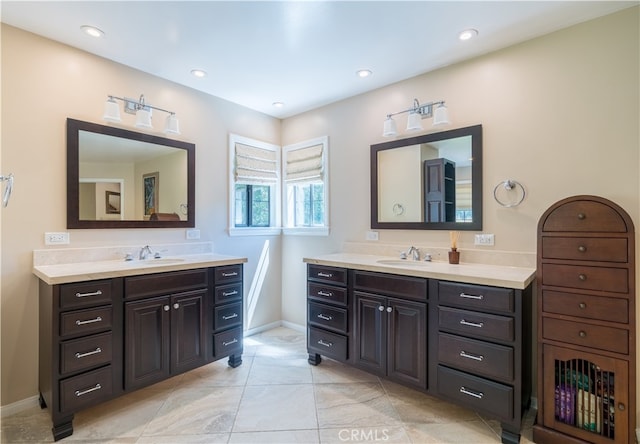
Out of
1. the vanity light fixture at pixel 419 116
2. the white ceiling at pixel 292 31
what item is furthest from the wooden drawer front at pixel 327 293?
the white ceiling at pixel 292 31

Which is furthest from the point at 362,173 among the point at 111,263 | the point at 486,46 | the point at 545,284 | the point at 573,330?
the point at 111,263

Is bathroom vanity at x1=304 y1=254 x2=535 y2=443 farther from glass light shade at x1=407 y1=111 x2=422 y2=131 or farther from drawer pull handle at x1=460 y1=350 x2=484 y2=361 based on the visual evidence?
glass light shade at x1=407 y1=111 x2=422 y2=131

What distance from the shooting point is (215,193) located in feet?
10.9

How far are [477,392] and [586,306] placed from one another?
2.61ft

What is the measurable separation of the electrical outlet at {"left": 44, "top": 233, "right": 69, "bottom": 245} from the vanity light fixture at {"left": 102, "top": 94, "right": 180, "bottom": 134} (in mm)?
930

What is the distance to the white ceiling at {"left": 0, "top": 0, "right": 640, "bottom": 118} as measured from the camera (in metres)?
1.94

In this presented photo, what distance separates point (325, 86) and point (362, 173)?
92 centimetres

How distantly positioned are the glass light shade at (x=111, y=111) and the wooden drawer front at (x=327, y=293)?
2.06 metres

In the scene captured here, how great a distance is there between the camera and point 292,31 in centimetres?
218

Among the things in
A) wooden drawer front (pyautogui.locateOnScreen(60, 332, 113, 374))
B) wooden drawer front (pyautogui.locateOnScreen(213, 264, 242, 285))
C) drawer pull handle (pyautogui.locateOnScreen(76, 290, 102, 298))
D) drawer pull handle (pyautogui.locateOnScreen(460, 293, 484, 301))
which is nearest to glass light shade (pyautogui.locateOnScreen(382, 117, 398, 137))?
drawer pull handle (pyautogui.locateOnScreen(460, 293, 484, 301))

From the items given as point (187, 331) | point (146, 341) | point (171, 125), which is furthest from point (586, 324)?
point (171, 125)

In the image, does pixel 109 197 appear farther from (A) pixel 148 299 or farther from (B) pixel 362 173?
(B) pixel 362 173

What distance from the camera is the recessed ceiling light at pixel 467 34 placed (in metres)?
2.19

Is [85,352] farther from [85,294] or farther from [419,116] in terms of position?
[419,116]
